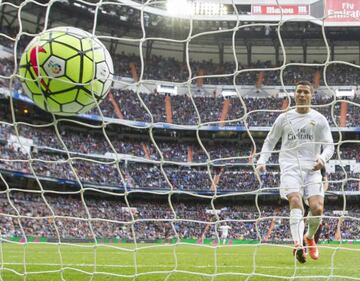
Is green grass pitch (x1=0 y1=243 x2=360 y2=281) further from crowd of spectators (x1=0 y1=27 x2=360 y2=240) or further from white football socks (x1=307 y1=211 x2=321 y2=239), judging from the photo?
crowd of spectators (x1=0 y1=27 x2=360 y2=240)

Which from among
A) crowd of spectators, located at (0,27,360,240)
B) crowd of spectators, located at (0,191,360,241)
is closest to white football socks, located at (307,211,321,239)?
crowd of spectators, located at (0,191,360,241)

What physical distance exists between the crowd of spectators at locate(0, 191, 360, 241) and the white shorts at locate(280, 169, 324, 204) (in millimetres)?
13748

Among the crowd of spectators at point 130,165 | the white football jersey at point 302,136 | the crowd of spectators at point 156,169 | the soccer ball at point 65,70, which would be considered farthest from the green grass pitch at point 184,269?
the crowd of spectators at point 130,165

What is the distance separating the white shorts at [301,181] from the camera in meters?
4.65

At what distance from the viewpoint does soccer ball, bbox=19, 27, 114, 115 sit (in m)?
3.71

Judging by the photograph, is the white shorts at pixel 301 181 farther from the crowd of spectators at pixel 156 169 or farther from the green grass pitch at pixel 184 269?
the crowd of spectators at pixel 156 169

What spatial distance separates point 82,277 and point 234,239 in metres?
18.0

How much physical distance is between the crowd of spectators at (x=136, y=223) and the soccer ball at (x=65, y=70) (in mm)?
14494

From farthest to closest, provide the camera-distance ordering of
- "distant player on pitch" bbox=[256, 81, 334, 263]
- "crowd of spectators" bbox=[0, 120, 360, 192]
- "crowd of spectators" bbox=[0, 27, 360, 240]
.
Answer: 1. "crowd of spectators" bbox=[0, 120, 360, 192]
2. "crowd of spectators" bbox=[0, 27, 360, 240]
3. "distant player on pitch" bbox=[256, 81, 334, 263]

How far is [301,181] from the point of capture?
469 cm

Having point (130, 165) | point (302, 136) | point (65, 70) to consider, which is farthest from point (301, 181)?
point (130, 165)

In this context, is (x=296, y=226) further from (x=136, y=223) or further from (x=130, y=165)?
(x=130, y=165)

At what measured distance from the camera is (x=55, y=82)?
3.72 meters

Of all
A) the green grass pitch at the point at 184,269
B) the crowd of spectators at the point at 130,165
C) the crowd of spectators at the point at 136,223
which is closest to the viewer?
the green grass pitch at the point at 184,269
